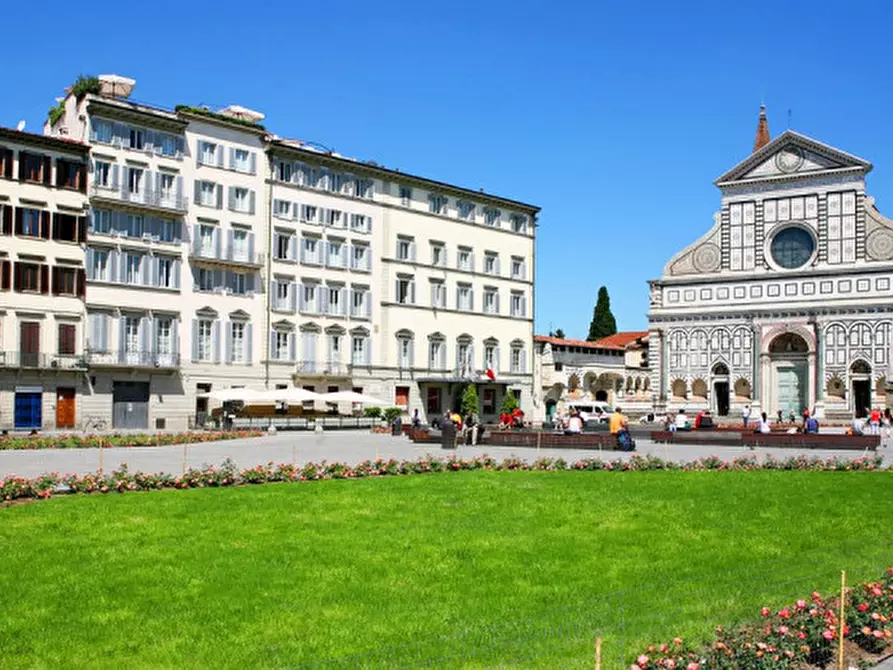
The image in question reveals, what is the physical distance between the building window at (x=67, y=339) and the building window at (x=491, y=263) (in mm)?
29767

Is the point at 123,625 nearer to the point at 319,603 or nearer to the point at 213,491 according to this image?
the point at 319,603

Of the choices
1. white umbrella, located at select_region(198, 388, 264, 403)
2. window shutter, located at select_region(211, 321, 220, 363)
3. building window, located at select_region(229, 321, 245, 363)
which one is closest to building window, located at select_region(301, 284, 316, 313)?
building window, located at select_region(229, 321, 245, 363)

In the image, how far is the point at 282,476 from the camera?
22.5 m

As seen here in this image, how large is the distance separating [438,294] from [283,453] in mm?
35467

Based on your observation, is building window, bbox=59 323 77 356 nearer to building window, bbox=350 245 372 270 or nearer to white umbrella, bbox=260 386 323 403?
white umbrella, bbox=260 386 323 403

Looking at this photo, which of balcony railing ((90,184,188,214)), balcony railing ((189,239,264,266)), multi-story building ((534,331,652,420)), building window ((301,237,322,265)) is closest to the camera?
balcony railing ((90,184,188,214))

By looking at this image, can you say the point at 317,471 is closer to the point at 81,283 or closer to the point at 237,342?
the point at 81,283

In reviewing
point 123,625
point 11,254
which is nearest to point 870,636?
point 123,625

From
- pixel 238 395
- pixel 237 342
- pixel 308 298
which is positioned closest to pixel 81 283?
pixel 238 395

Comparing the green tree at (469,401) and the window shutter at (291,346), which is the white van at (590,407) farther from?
the window shutter at (291,346)

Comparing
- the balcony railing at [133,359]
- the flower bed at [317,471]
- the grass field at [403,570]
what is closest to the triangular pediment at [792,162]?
the balcony railing at [133,359]

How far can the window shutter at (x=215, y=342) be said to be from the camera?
55375 mm

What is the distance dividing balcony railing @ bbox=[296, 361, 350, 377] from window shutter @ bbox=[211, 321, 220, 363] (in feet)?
17.5

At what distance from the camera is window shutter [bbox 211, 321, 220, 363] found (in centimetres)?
5538
